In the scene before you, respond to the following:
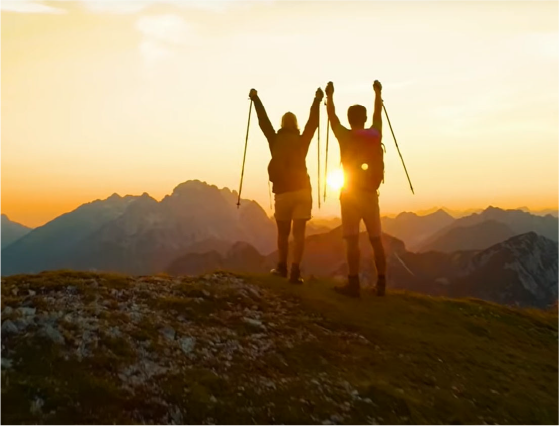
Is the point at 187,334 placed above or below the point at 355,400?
above

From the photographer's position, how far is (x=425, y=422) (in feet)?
29.5

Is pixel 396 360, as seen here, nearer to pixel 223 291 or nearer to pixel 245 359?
pixel 245 359

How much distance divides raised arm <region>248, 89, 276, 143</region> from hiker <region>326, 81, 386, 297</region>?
2.05m

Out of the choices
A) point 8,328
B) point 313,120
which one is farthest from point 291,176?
point 8,328

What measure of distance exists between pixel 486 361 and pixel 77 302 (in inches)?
352

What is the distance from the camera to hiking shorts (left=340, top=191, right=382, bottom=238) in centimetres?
1593

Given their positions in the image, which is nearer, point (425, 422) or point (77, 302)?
point (425, 422)

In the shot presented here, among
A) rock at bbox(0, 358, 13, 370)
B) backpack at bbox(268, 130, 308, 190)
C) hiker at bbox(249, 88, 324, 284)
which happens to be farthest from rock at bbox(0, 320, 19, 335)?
backpack at bbox(268, 130, 308, 190)

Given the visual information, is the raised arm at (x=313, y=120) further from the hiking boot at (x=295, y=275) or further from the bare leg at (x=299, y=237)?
the hiking boot at (x=295, y=275)

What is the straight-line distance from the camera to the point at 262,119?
54.9 ft

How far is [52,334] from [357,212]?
30.4 feet

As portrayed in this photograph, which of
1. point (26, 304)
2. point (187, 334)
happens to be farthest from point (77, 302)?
point (187, 334)

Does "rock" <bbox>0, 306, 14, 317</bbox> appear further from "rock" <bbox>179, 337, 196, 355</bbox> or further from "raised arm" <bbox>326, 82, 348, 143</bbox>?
"raised arm" <bbox>326, 82, 348, 143</bbox>

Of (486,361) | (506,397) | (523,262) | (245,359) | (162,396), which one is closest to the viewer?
(162,396)
